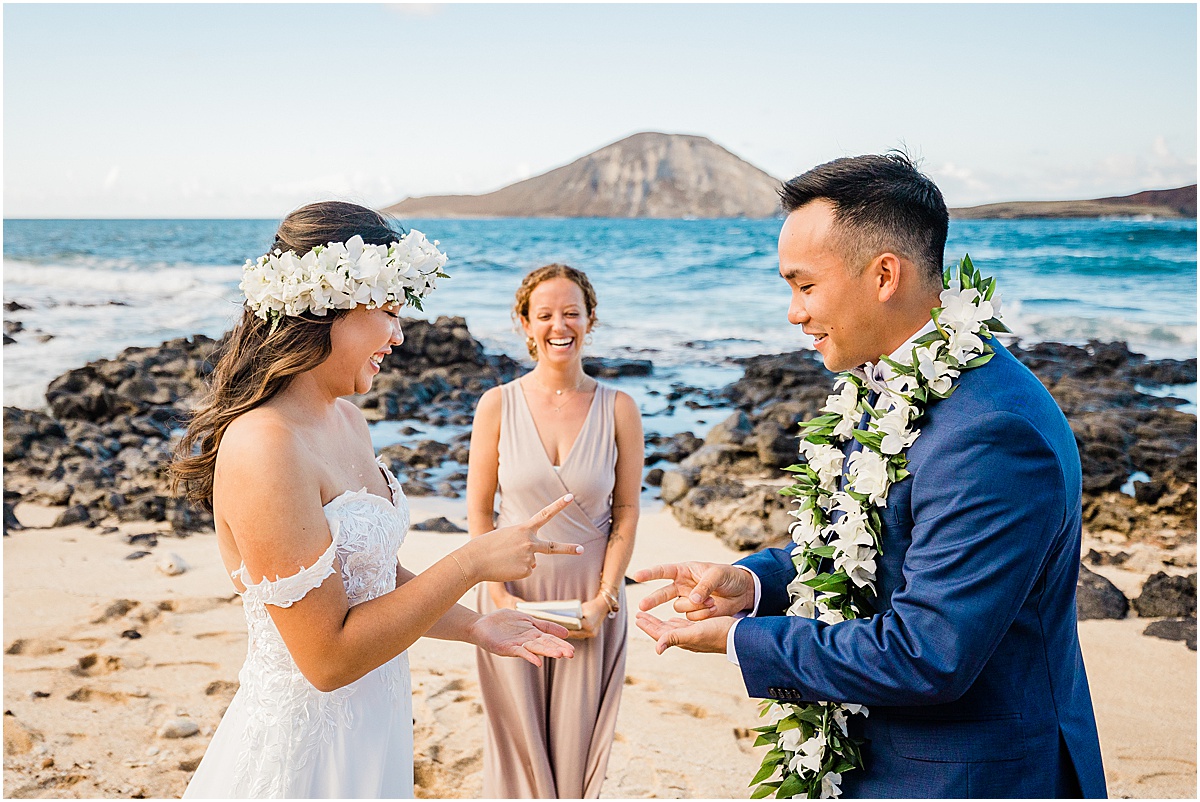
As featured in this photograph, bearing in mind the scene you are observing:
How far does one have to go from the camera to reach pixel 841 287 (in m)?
2.73

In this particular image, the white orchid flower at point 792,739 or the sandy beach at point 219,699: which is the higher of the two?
the white orchid flower at point 792,739

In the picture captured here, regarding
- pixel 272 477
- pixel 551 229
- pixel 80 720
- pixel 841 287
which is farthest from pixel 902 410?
pixel 551 229

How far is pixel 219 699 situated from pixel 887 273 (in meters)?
4.87

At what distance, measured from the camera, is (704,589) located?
10.1ft

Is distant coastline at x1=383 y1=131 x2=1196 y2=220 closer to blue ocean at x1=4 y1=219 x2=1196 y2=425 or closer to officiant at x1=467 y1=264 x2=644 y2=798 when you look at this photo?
blue ocean at x1=4 y1=219 x2=1196 y2=425

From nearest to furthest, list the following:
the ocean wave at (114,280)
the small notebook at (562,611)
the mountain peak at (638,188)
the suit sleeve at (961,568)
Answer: the suit sleeve at (961,568)
the small notebook at (562,611)
the ocean wave at (114,280)
the mountain peak at (638,188)

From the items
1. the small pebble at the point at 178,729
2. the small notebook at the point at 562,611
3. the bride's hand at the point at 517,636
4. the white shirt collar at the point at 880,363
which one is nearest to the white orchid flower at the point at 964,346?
the white shirt collar at the point at 880,363

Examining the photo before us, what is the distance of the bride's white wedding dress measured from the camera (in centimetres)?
300

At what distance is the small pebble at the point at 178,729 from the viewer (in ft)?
17.8

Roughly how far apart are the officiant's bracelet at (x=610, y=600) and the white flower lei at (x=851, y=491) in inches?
59.1

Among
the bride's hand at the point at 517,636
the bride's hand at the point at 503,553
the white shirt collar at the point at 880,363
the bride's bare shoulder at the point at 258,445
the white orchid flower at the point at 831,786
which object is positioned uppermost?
the white shirt collar at the point at 880,363

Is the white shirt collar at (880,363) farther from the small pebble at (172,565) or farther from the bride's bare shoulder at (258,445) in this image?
the small pebble at (172,565)

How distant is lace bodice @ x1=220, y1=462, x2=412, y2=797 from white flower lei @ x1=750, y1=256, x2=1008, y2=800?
1.30 m

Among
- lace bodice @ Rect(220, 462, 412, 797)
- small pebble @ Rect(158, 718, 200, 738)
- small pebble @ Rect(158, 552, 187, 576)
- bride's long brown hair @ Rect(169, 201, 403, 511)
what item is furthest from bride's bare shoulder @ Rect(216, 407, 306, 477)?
small pebble @ Rect(158, 552, 187, 576)
